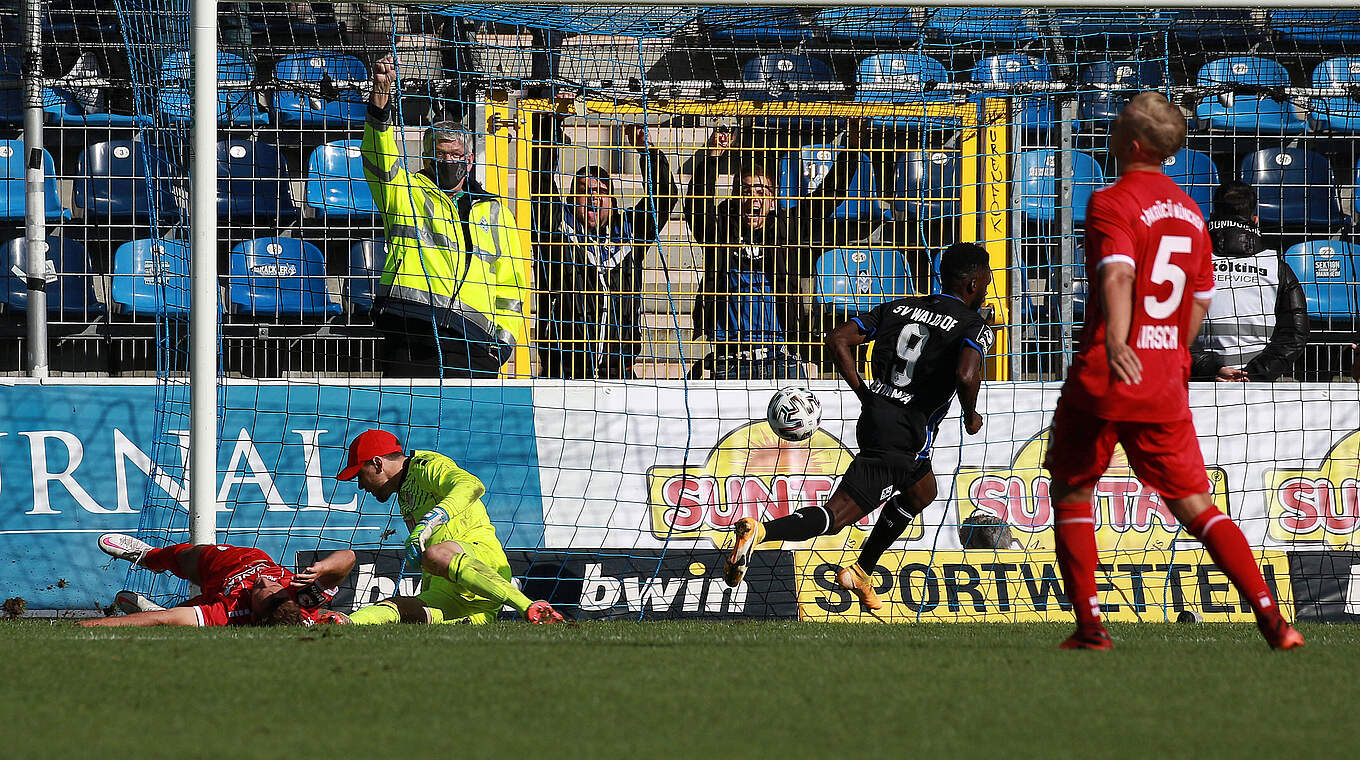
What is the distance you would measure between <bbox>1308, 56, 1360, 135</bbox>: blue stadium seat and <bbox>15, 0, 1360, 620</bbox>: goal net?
0.10 m

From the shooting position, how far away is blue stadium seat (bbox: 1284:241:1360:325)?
365 inches

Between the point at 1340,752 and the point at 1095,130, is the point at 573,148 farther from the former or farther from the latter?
the point at 1340,752

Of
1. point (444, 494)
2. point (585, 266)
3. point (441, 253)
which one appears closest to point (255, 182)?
point (441, 253)

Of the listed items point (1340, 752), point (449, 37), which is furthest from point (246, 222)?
point (1340, 752)

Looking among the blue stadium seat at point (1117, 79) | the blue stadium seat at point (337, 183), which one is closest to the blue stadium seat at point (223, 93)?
the blue stadium seat at point (337, 183)

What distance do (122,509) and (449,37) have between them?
10.8 ft

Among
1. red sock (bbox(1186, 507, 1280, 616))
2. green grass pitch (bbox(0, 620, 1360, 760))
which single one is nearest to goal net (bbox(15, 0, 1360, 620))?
green grass pitch (bbox(0, 620, 1360, 760))

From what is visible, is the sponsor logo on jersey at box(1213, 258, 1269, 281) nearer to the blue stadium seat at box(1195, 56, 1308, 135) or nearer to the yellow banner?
the blue stadium seat at box(1195, 56, 1308, 135)

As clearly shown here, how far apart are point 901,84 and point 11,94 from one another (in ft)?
17.8

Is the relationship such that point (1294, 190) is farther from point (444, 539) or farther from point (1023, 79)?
point (444, 539)

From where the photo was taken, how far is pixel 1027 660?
4414 millimetres

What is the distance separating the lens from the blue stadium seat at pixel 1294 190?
31.9ft

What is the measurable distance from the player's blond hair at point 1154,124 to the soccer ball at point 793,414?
3321 millimetres

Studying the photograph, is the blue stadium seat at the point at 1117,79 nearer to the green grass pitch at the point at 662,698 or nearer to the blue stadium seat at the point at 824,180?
the blue stadium seat at the point at 824,180
